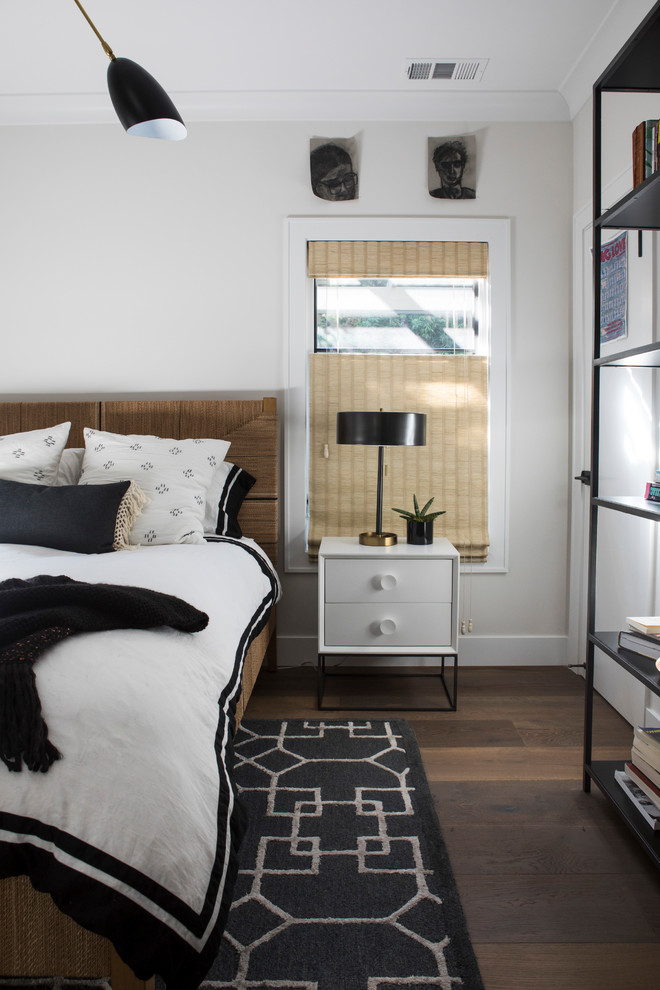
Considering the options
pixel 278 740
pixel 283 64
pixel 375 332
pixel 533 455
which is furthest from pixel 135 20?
pixel 278 740

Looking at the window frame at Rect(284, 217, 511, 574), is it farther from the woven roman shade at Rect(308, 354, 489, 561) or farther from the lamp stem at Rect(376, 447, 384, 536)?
the lamp stem at Rect(376, 447, 384, 536)

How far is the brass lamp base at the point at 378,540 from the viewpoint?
2662 millimetres

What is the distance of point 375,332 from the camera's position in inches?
121

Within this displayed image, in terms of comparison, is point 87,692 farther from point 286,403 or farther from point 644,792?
point 286,403

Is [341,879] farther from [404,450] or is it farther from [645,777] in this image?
[404,450]

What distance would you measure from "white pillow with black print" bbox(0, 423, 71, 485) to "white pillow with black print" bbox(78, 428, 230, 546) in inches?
4.9

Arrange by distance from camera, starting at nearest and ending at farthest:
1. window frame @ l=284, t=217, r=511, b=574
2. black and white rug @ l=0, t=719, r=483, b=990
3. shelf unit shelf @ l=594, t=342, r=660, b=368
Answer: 1. black and white rug @ l=0, t=719, r=483, b=990
2. shelf unit shelf @ l=594, t=342, r=660, b=368
3. window frame @ l=284, t=217, r=511, b=574

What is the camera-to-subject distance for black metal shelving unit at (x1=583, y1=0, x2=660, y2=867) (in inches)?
60.1

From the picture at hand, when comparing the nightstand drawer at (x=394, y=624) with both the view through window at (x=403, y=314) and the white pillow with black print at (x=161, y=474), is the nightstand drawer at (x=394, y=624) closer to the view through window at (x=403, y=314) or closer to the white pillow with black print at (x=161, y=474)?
the white pillow with black print at (x=161, y=474)

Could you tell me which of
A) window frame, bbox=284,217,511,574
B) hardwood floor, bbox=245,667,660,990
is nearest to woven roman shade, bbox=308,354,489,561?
window frame, bbox=284,217,511,574

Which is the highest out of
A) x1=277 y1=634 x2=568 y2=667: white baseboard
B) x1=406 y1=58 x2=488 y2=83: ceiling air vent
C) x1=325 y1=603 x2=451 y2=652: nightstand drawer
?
x1=406 y1=58 x2=488 y2=83: ceiling air vent

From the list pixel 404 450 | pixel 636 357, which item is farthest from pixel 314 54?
pixel 636 357

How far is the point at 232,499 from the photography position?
2.75m

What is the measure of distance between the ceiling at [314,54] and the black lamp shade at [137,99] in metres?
0.93
